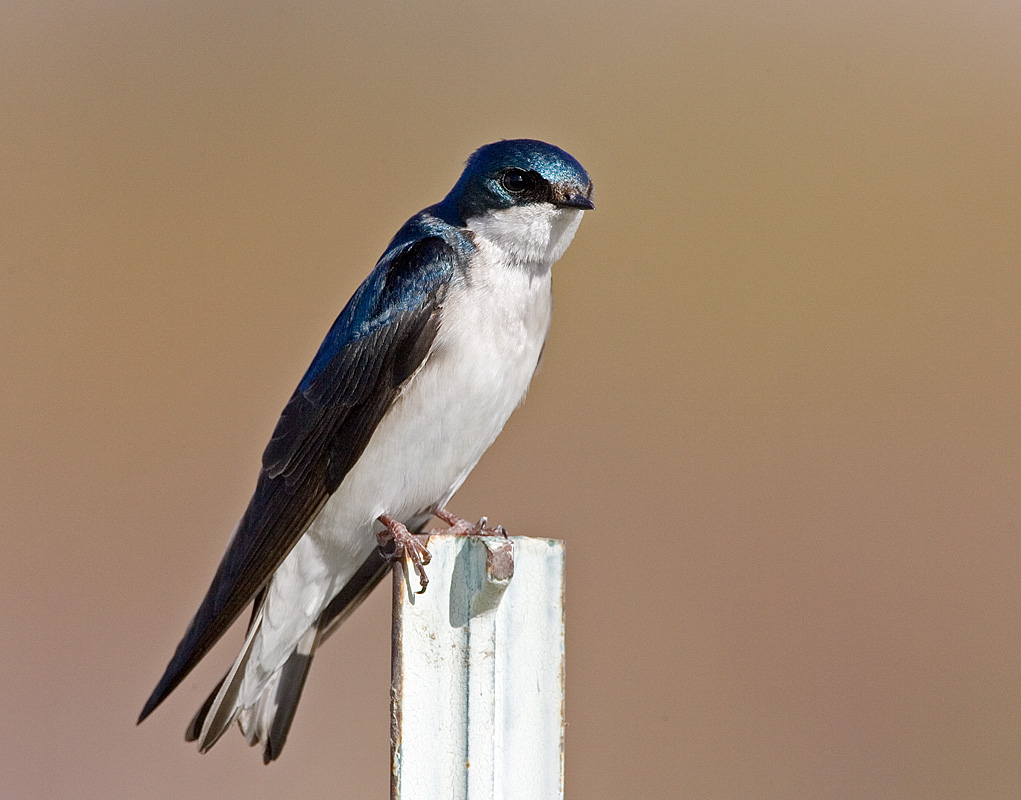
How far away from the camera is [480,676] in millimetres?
1261

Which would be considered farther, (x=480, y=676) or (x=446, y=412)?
(x=446, y=412)

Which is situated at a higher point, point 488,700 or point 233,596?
point 233,596

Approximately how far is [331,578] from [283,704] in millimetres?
231

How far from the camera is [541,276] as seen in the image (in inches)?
78.6

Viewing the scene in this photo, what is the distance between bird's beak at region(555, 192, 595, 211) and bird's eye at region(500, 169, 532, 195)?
80mm

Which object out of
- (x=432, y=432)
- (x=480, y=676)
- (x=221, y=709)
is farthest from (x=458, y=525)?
(x=480, y=676)

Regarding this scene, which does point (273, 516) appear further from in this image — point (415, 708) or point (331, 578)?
point (415, 708)

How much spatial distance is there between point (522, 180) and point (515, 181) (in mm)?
14

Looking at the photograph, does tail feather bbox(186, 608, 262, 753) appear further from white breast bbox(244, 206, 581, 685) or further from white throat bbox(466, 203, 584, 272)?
white throat bbox(466, 203, 584, 272)

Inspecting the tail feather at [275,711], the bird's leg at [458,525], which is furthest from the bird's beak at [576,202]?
the tail feather at [275,711]

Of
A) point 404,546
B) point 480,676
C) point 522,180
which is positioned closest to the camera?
point 480,676

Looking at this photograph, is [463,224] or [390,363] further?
[463,224]

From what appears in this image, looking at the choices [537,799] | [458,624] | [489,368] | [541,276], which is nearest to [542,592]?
[458,624]

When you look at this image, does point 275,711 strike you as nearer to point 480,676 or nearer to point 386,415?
point 386,415
